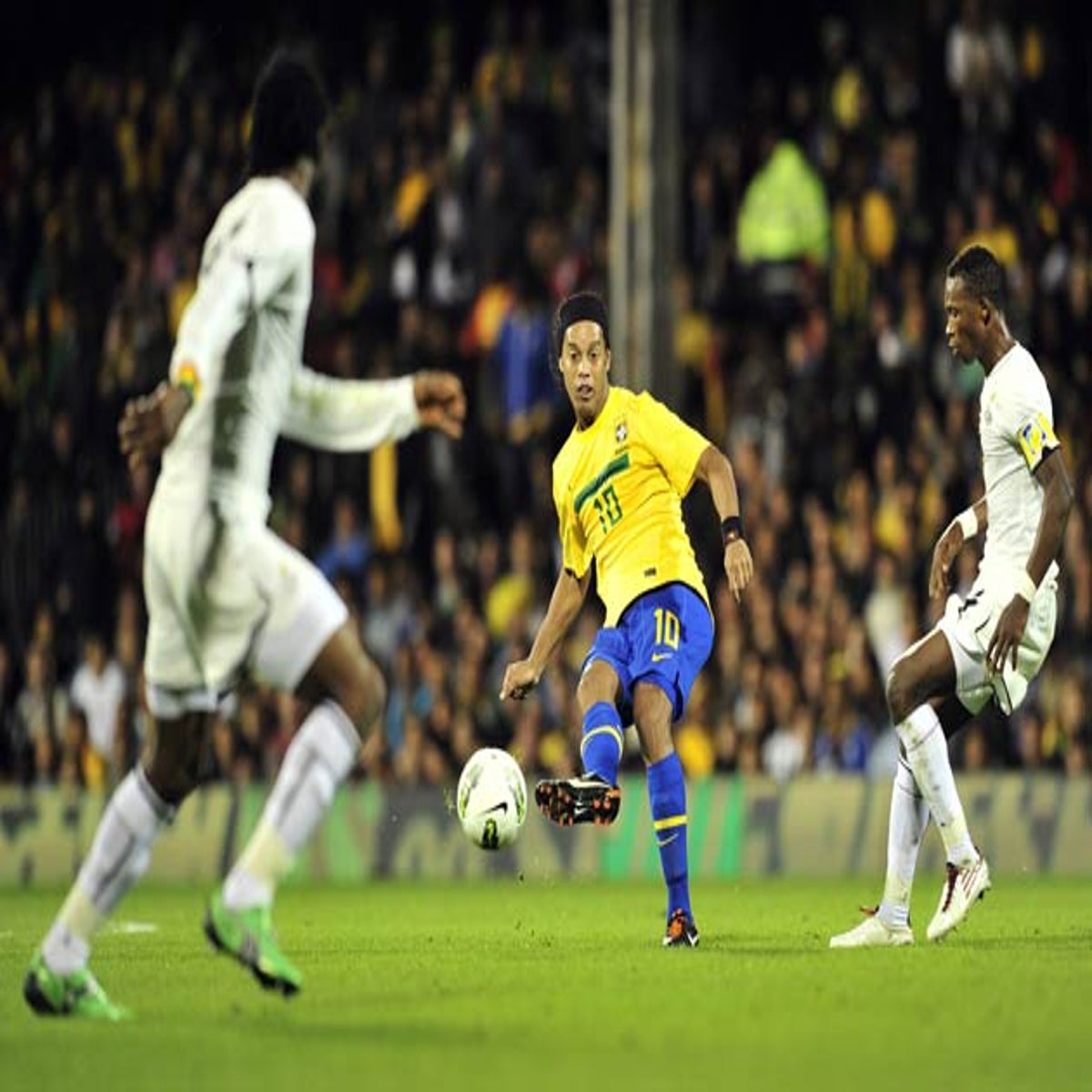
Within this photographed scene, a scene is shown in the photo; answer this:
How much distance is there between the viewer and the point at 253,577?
7.80m

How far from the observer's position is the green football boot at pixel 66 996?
25.5 ft

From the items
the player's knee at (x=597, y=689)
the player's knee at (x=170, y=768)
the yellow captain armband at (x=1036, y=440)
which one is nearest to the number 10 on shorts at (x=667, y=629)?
the player's knee at (x=597, y=689)

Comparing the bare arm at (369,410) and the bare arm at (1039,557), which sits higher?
the bare arm at (369,410)

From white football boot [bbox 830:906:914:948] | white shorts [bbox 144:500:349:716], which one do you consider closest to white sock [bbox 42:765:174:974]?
white shorts [bbox 144:500:349:716]

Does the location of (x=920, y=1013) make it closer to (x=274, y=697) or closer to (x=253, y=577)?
(x=253, y=577)

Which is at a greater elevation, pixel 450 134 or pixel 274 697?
pixel 450 134

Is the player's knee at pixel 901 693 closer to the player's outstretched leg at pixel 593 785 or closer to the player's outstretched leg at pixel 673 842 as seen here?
the player's outstretched leg at pixel 673 842

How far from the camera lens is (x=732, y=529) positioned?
1023cm

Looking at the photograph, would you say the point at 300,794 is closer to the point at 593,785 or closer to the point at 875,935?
the point at 593,785

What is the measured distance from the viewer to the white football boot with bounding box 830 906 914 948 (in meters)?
10.3

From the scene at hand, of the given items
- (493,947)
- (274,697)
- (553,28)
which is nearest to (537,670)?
(493,947)

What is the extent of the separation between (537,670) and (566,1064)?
4.26m

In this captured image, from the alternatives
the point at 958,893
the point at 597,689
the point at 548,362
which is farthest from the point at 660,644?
the point at 548,362

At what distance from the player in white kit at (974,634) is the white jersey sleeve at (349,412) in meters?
2.91
